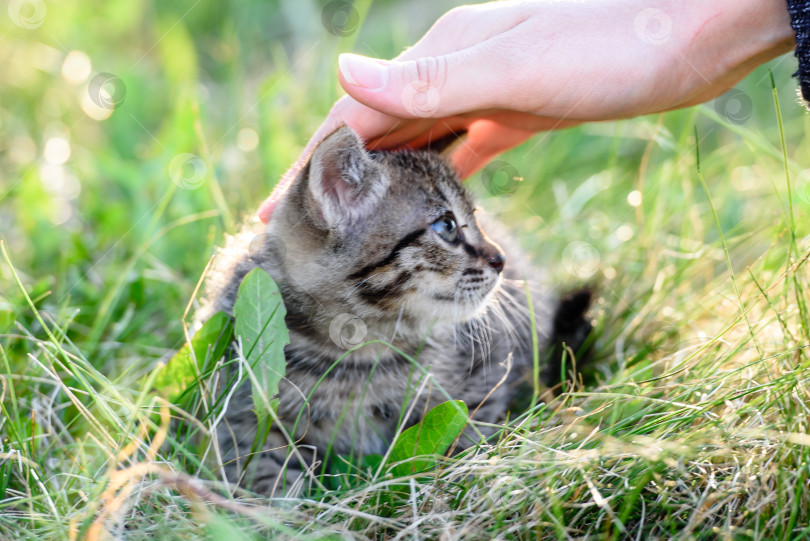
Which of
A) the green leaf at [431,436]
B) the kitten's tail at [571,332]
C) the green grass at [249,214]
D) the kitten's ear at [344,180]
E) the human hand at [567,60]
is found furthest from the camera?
the kitten's tail at [571,332]

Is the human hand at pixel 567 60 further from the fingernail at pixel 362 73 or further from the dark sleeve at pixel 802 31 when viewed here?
the dark sleeve at pixel 802 31

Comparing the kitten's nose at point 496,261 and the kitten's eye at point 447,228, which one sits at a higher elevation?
the kitten's eye at point 447,228

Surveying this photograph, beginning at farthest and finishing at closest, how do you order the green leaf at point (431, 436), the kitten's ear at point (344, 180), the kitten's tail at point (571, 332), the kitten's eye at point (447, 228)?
1. the kitten's tail at point (571, 332)
2. the kitten's eye at point (447, 228)
3. the kitten's ear at point (344, 180)
4. the green leaf at point (431, 436)

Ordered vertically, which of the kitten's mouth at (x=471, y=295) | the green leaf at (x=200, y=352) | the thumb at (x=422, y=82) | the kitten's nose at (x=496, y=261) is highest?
the thumb at (x=422, y=82)

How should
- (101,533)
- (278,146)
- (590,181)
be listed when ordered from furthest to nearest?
(590,181) < (278,146) < (101,533)

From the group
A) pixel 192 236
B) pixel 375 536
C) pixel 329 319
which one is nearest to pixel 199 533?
pixel 375 536

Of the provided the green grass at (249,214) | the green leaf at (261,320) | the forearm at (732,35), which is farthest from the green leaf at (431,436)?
the forearm at (732,35)

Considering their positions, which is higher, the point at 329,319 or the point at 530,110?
the point at 530,110

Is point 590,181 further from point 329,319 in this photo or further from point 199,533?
point 199,533
